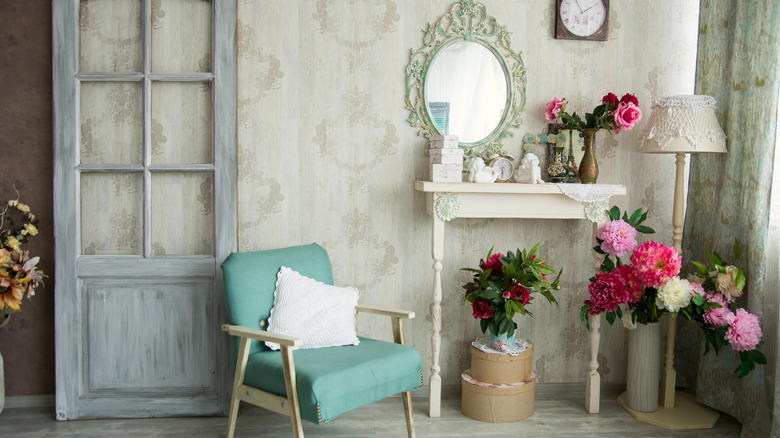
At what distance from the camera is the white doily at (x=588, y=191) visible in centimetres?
293

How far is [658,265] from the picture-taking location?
2879mm

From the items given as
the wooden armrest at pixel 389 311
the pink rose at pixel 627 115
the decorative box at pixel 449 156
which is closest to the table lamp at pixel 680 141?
the pink rose at pixel 627 115

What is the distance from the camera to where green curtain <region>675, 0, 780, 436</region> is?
2803mm

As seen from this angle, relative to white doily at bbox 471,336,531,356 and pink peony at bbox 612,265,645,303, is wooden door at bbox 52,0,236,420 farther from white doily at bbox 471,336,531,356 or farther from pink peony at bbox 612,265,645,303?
pink peony at bbox 612,265,645,303

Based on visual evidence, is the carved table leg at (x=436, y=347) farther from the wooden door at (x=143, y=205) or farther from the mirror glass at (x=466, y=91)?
the wooden door at (x=143, y=205)

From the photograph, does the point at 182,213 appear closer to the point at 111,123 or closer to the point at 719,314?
the point at 111,123

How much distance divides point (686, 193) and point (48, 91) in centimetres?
354

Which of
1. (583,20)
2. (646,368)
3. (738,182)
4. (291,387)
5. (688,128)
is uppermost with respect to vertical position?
(583,20)

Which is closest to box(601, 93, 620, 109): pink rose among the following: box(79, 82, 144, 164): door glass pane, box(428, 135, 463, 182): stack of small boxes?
box(428, 135, 463, 182): stack of small boxes

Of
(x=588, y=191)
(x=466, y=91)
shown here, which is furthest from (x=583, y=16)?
(x=588, y=191)

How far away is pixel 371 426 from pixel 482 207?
122cm

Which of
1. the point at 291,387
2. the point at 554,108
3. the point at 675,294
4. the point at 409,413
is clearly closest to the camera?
the point at 291,387

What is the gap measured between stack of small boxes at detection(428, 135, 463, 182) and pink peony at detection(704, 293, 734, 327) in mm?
1353

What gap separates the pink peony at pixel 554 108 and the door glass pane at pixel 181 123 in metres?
1.79
